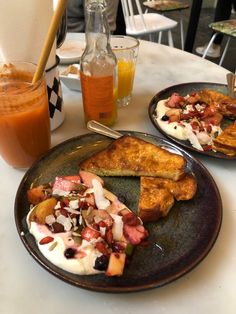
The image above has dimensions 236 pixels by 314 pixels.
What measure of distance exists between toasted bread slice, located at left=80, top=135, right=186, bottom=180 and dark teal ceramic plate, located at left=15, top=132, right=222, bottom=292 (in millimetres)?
26

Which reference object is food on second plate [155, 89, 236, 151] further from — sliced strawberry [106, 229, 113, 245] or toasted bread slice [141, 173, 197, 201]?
sliced strawberry [106, 229, 113, 245]

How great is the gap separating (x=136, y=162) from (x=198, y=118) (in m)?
0.29

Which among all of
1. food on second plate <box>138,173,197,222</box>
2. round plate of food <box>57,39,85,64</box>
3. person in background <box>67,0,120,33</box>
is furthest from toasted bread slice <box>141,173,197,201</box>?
person in background <box>67,0,120,33</box>

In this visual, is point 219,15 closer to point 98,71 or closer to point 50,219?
point 98,71

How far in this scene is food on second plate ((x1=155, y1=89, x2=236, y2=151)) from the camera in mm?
895

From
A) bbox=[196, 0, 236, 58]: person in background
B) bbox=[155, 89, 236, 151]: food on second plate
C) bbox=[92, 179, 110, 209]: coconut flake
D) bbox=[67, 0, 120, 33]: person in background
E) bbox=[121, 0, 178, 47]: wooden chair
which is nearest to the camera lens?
bbox=[92, 179, 110, 209]: coconut flake

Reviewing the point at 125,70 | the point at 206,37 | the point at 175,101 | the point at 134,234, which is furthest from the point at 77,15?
the point at 206,37

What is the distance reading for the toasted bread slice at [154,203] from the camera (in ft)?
2.17

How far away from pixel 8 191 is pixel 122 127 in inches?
15.5

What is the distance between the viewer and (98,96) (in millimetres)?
882

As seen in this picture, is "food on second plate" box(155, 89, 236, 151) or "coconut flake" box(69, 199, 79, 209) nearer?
"coconut flake" box(69, 199, 79, 209)

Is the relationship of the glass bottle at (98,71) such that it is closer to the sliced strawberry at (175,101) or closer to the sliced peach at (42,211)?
the sliced strawberry at (175,101)

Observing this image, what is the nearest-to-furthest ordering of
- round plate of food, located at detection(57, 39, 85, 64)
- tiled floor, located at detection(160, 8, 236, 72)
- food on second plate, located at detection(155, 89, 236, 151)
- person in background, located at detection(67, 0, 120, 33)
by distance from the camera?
food on second plate, located at detection(155, 89, 236, 151)
round plate of food, located at detection(57, 39, 85, 64)
person in background, located at detection(67, 0, 120, 33)
tiled floor, located at detection(160, 8, 236, 72)

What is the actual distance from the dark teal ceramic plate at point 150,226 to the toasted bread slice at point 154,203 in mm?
17
